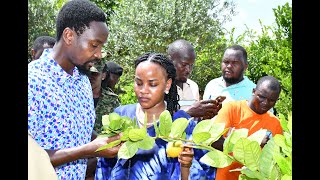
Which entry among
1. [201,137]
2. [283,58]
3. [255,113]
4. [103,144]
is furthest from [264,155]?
[283,58]

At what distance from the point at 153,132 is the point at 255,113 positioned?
147 cm

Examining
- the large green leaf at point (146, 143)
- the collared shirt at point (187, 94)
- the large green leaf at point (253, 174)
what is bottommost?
the large green leaf at point (253, 174)

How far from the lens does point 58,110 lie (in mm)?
1987

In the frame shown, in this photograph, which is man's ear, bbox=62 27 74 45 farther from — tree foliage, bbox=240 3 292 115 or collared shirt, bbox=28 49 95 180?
tree foliage, bbox=240 3 292 115

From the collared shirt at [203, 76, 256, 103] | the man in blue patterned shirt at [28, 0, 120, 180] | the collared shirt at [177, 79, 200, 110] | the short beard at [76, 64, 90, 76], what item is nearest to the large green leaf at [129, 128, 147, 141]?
the man in blue patterned shirt at [28, 0, 120, 180]

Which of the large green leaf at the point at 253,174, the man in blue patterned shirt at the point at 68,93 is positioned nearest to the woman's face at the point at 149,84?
the man in blue patterned shirt at the point at 68,93

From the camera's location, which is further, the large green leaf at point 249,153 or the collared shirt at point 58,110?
the collared shirt at point 58,110

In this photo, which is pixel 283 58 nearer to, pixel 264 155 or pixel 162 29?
pixel 264 155

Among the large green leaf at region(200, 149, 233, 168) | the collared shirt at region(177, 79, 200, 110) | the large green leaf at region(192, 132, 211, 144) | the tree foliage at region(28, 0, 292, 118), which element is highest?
the tree foliage at region(28, 0, 292, 118)

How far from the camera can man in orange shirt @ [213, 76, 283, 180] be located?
3.45m

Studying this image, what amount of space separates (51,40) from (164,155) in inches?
74.6

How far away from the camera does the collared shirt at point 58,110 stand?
1924 millimetres

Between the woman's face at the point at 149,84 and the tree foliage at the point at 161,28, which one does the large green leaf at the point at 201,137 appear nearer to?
the woman's face at the point at 149,84
